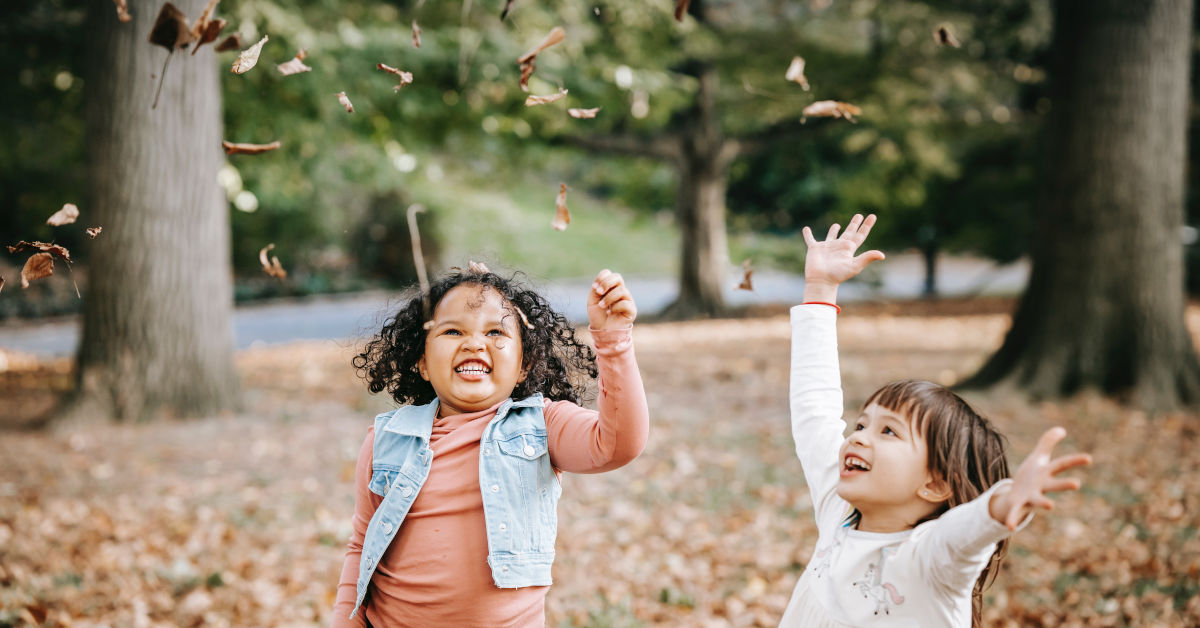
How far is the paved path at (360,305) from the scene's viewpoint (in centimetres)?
1551

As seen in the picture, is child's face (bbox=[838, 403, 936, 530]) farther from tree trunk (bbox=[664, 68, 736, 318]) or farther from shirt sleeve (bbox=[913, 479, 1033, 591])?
tree trunk (bbox=[664, 68, 736, 318])

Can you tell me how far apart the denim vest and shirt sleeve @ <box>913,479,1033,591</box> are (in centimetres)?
83

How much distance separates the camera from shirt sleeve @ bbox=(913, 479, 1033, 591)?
59.7 inches

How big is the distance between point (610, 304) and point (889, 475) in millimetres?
682

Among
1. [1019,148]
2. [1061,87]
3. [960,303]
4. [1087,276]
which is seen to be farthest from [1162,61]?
[960,303]

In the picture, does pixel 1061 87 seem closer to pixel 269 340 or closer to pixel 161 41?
pixel 161 41

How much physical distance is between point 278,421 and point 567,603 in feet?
13.5

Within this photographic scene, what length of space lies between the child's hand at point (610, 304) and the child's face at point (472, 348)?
0.32 m

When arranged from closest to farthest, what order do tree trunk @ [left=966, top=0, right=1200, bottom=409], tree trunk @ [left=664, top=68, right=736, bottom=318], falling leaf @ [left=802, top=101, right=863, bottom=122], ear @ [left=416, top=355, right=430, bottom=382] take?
falling leaf @ [left=802, top=101, right=863, bottom=122] → ear @ [left=416, top=355, right=430, bottom=382] → tree trunk @ [left=966, top=0, right=1200, bottom=409] → tree trunk @ [left=664, top=68, right=736, bottom=318]

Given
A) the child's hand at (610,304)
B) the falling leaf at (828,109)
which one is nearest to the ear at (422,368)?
the child's hand at (610,304)

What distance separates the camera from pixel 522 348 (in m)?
2.18

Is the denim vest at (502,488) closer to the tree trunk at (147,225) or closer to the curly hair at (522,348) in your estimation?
the curly hair at (522,348)

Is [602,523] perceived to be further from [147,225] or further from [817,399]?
[147,225]

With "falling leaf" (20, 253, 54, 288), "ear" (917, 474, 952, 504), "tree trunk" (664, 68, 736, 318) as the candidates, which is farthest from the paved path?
"ear" (917, 474, 952, 504)
